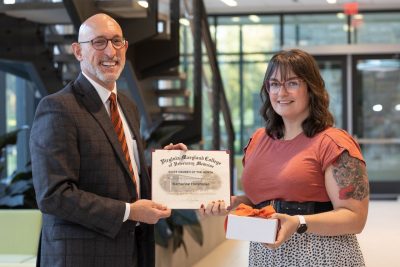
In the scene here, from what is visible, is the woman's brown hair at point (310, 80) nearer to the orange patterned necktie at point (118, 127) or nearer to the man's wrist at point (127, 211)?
the orange patterned necktie at point (118, 127)

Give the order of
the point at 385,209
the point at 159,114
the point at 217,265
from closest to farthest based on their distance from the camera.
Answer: the point at 217,265
the point at 159,114
the point at 385,209

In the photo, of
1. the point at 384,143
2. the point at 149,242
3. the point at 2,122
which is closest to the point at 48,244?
the point at 149,242

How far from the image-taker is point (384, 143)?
43.5 feet

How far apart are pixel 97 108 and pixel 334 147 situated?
0.88m

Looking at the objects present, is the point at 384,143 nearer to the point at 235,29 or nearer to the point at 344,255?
the point at 235,29

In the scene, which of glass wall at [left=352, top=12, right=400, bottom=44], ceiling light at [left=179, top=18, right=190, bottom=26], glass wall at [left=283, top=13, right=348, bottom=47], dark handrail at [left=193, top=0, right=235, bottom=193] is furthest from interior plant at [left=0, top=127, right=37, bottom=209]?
glass wall at [left=352, top=12, right=400, bottom=44]

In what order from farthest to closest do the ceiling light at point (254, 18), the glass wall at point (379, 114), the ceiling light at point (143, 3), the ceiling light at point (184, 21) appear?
the ceiling light at point (254, 18) < the glass wall at point (379, 114) < the ceiling light at point (184, 21) < the ceiling light at point (143, 3)

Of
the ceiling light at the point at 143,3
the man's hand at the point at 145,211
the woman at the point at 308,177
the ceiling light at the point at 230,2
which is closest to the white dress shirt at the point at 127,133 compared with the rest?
the man's hand at the point at 145,211

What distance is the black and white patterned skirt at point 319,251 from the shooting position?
93.7 inches

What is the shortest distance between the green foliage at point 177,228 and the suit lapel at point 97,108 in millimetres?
2859

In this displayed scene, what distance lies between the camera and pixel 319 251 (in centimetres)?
239

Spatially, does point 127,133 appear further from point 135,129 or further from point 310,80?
point 310,80

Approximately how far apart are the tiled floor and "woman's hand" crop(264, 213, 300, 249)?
4.18 metres

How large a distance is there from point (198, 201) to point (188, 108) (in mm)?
4895
